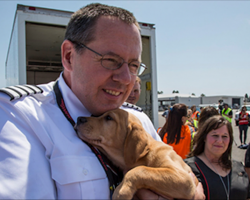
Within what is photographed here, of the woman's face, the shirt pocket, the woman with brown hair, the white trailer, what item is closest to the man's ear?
the shirt pocket

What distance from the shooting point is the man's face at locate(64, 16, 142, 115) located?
1489mm

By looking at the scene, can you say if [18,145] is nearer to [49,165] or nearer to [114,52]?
[49,165]

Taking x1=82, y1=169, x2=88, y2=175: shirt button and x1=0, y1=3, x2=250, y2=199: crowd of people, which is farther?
x1=82, y1=169, x2=88, y2=175: shirt button

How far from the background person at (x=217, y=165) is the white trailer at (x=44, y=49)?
229 centimetres

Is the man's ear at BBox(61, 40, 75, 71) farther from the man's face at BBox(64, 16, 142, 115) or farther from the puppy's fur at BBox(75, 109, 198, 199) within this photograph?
the puppy's fur at BBox(75, 109, 198, 199)

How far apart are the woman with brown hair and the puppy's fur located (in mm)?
2485

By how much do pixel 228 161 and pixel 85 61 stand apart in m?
2.77

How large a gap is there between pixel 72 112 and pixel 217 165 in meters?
2.53

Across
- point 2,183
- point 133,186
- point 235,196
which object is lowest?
point 235,196

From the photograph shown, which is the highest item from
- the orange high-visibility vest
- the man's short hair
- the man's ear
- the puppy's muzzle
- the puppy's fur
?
the man's short hair

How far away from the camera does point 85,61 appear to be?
58.4 inches

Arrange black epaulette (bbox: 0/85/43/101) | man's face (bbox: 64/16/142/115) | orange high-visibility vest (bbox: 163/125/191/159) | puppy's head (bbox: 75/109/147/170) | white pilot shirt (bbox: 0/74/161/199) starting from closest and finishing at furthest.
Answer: white pilot shirt (bbox: 0/74/161/199) → black epaulette (bbox: 0/85/43/101) → man's face (bbox: 64/16/142/115) → puppy's head (bbox: 75/109/147/170) → orange high-visibility vest (bbox: 163/125/191/159)

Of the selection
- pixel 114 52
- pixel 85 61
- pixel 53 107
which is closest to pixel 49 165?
pixel 53 107

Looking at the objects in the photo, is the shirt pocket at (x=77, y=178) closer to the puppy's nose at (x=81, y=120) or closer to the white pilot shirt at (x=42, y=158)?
the white pilot shirt at (x=42, y=158)
